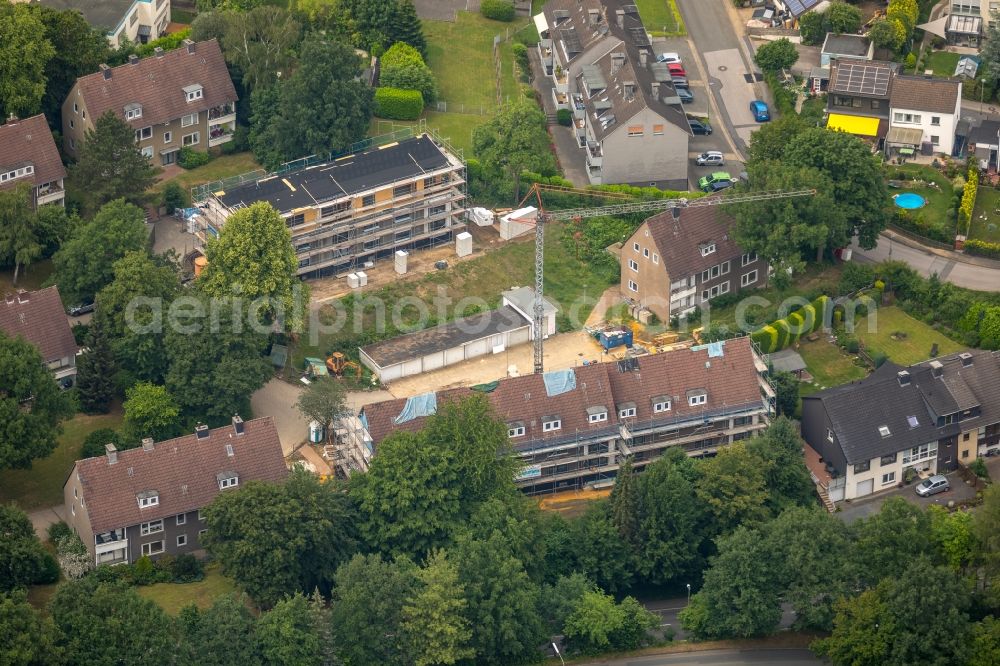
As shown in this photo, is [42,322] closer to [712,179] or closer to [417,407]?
[417,407]

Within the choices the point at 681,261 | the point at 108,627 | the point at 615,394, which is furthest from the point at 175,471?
the point at 681,261

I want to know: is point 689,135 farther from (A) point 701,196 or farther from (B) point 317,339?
(B) point 317,339

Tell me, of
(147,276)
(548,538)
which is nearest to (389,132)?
(147,276)

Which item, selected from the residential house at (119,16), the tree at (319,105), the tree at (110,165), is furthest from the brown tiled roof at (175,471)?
the residential house at (119,16)

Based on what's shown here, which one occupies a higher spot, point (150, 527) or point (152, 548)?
point (150, 527)

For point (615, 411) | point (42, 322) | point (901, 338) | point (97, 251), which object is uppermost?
point (97, 251)

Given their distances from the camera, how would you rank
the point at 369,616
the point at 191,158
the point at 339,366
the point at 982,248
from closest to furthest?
the point at 369,616 < the point at 339,366 < the point at 982,248 < the point at 191,158
